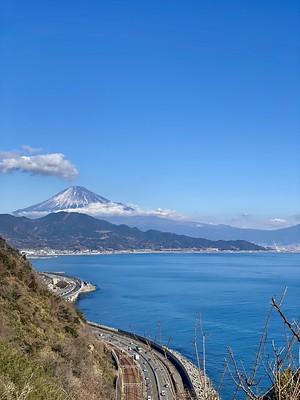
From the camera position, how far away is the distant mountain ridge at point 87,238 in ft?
347

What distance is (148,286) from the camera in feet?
123

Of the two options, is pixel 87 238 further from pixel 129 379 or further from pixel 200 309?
pixel 129 379

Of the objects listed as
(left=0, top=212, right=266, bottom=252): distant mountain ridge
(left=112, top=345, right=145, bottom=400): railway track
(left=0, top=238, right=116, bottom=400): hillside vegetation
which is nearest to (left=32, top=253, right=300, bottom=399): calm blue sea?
(left=112, top=345, right=145, bottom=400): railway track

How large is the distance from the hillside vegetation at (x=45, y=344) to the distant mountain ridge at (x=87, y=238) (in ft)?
287

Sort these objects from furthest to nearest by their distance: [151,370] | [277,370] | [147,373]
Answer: [151,370]
[147,373]
[277,370]

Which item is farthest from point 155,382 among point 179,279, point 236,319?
point 179,279

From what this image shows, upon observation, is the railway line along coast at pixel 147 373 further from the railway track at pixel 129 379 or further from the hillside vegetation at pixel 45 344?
the hillside vegetation at pixel 45 344

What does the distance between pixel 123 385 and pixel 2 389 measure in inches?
328

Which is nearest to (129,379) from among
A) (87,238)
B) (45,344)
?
(45,344)

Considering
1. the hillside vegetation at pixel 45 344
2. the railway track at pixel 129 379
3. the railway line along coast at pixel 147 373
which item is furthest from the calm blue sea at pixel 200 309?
the hillside vegetation at pixel 45 344

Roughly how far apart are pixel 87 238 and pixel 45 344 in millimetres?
110528

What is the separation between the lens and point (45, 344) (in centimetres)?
910

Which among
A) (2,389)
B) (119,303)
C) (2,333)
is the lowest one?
(119,303)

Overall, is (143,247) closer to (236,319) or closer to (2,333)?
(236,319)
